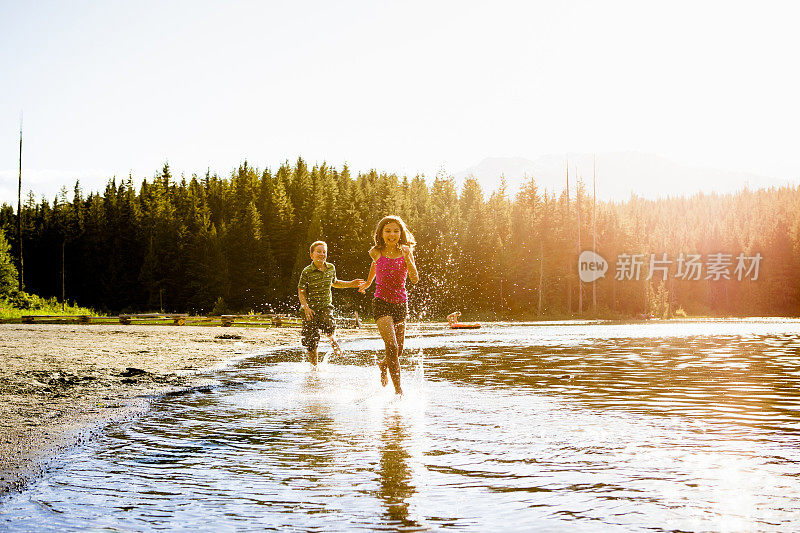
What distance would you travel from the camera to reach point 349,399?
401 inches

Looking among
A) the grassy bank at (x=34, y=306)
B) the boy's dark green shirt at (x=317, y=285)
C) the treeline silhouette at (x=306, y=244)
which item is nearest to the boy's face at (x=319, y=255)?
the boy's dark green shirt at (x=317, y=285)

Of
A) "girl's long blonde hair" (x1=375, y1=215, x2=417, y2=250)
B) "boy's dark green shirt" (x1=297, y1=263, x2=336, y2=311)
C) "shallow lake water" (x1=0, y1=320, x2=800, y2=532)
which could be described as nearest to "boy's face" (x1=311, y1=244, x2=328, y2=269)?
"boy's dark green shirt" (x1=297, y1=263, x2=336, y2=311)

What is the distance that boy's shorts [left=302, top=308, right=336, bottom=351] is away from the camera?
1421 cm

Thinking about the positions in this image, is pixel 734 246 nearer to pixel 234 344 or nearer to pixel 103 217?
pixel 103 217

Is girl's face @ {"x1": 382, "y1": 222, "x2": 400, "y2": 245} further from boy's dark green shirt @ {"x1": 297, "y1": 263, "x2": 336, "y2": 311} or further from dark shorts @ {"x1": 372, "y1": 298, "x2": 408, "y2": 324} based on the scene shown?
boy's dark green shirt @ {"x1": 297, "y1": 263, "x2": 336, "y2": 311}

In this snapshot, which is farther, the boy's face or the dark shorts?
the boy's face

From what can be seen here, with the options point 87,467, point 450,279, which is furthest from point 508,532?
point 450,279

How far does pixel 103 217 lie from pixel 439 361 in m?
90.7

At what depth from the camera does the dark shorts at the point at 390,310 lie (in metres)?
10.5

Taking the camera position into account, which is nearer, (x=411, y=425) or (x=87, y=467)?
(x=87, y=467)

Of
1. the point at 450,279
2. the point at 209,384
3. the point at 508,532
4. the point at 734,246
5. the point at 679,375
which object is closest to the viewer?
the point at 508,532

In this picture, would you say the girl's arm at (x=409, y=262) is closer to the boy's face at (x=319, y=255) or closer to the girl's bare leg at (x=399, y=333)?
the girl's bare leg at (x=399, y=333)

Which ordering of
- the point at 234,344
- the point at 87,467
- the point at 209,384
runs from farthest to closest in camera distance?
the point at 234,344 → the point at 209,384 → the point at 87,467

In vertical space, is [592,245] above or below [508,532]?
above
